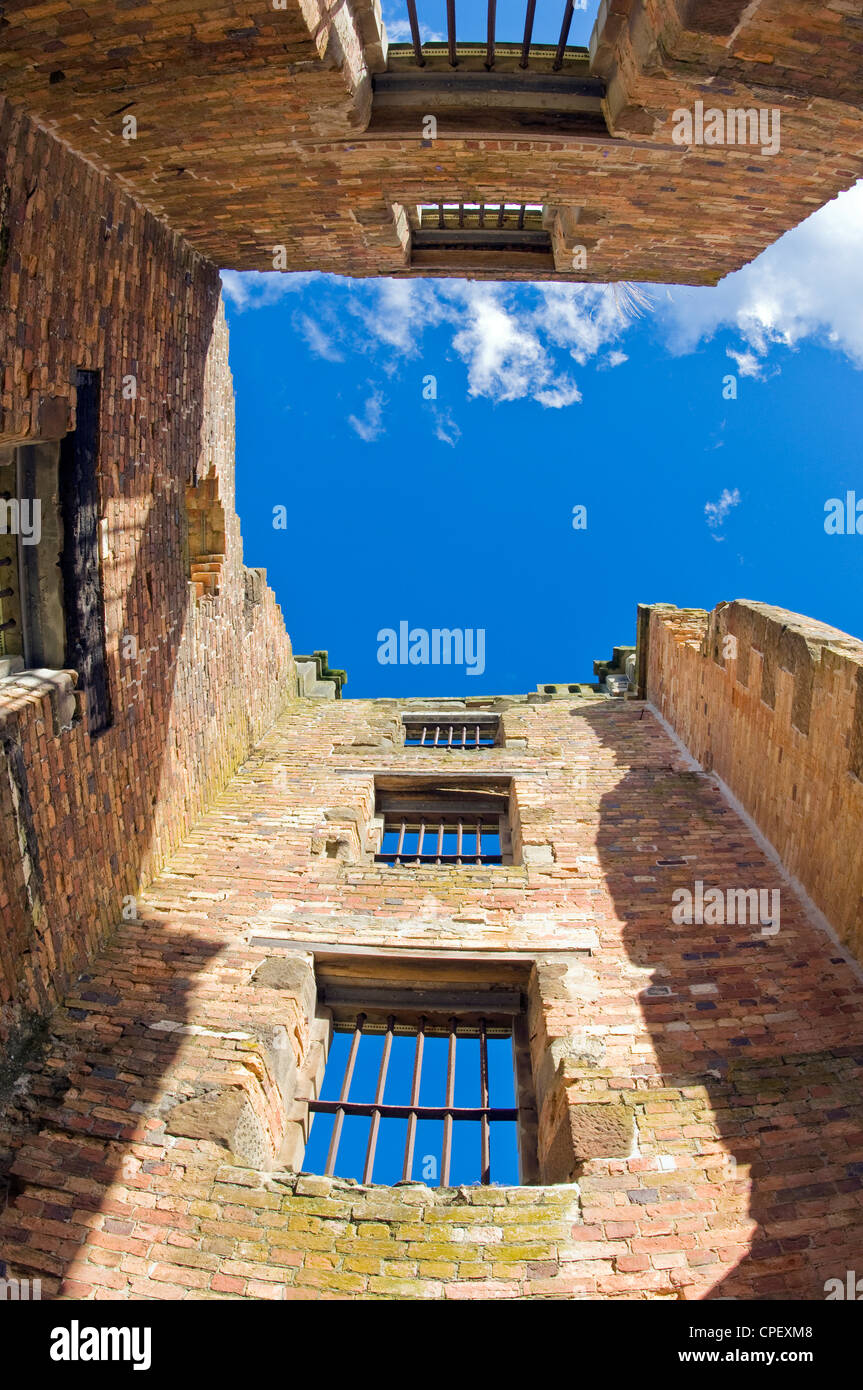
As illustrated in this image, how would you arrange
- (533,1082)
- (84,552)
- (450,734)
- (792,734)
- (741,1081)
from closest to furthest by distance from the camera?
(741,1081) → (533,1082) → (84,552) → (792,734) → (450,734)

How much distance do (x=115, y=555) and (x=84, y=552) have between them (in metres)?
0.45

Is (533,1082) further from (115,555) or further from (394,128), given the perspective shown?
(394,128)

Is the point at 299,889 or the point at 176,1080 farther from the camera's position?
the point at 299,889

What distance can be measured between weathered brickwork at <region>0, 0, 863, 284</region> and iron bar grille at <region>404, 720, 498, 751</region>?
6.38 m

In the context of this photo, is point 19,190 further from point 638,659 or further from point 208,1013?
point 638,659

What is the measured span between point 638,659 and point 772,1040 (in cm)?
770

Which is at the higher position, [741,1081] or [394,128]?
[394,128]

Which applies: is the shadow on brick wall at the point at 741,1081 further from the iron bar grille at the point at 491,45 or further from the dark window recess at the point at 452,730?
the iron bar grille at the point at 491,45

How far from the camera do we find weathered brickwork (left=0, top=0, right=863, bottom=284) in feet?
14.1

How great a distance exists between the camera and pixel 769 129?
16.6ft

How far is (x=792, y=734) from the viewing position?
6605 millimetres

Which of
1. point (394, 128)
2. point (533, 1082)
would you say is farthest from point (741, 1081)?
point (394, 128)

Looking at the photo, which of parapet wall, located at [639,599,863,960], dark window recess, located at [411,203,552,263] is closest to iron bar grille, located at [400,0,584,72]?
dark window recess, located at [411,203,552,263]

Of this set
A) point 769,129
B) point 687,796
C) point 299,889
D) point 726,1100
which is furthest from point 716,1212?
point 769,129
